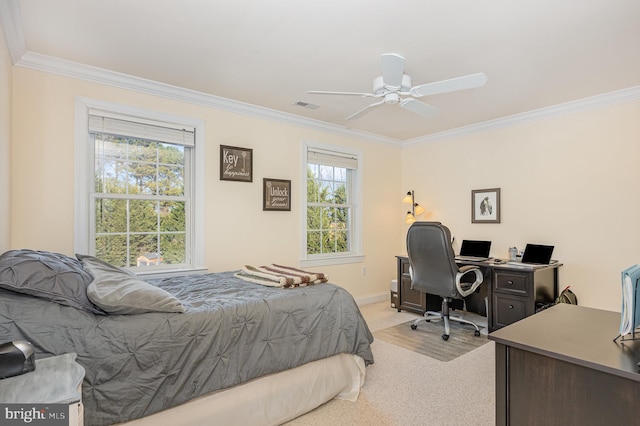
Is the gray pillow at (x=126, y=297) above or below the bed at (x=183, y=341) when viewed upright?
above

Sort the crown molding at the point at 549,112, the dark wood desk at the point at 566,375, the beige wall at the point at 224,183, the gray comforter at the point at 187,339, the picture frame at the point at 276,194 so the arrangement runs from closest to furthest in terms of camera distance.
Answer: the dark wood desk at the point at 566,375 < the gray comforter at the point at 187,339 < the beige wall at the point at 224,183 < the crown molding at the point at 549,112 < the picture frame at the point at 276,194

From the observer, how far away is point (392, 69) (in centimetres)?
226

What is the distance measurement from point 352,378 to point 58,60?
336 centimetres

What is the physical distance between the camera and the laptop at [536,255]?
12.2 ft

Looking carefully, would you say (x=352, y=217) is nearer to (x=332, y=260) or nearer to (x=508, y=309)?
(x=332, y=260)

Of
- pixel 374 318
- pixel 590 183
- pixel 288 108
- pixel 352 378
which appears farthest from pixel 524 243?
pixel 288 108

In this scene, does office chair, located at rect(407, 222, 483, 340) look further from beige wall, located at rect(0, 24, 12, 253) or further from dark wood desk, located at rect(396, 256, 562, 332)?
beige wall, located at rect(0, 24, 12, 253)

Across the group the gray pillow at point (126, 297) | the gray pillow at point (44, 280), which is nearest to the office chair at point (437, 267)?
the gray pillow at point (126, 297)

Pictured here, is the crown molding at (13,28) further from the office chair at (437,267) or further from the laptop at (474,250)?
the laptop at (474,250)

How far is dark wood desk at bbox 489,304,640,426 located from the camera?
112 centimetres

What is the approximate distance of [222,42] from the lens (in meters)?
2.50

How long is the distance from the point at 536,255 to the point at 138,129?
429 cm

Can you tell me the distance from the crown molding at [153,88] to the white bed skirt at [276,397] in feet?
8.93

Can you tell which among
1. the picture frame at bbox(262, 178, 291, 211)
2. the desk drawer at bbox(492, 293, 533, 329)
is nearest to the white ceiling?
the picture frame at bbox(262, 178, 291, 211)
